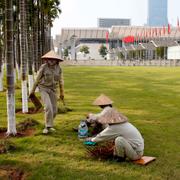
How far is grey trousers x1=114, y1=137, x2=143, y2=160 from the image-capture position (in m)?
6.60

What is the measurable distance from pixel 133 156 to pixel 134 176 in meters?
0.68

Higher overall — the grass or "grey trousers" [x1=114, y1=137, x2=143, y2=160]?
"grey trousers" [x1=114, y1=137, x2=143, y2=160]

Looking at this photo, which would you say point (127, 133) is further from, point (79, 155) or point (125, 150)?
point (79, 155)

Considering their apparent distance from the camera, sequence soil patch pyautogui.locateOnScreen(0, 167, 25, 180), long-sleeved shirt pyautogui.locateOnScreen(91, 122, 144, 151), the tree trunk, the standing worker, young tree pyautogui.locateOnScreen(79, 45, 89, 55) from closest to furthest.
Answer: soil patch pyautogui.locateOnScreen(0, 167, 25, 180), long-sleeved shirt pyautogui.locateOnScreen(91, 122, 144, 151), the standing worker, the tree trunk, young tree pyautogui.locateOnScreen(79, 45, 89, 55)

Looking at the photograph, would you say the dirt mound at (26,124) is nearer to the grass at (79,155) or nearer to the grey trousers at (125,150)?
the grass at (79,155)

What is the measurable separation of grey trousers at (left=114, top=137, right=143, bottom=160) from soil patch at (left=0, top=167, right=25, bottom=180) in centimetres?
165

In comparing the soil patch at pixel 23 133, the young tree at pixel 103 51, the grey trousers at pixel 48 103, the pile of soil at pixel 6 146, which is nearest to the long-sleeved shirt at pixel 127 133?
the pile of soil at pixel 6 146

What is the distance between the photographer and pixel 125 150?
6691 millimetres

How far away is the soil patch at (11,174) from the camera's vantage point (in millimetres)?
6141

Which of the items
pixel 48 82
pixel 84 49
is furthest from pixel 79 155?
pixel 84 49

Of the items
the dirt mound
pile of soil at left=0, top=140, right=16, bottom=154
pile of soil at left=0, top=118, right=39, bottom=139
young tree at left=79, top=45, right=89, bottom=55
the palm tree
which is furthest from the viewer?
young tree at left=79, top=45, right=89, bottom=55

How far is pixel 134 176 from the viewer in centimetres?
613

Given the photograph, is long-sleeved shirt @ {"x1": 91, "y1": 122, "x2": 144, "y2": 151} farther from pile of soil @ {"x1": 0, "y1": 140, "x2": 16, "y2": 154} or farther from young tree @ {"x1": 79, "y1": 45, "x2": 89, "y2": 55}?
young tree @ {"x1": 79, "y1": 45, "x2": 89, "y2": 55}

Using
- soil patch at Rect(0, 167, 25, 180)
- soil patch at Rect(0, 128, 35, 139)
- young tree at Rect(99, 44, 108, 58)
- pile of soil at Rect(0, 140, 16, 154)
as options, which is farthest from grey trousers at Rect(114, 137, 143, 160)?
young tree at Rect(99, 44, 108, 58)
